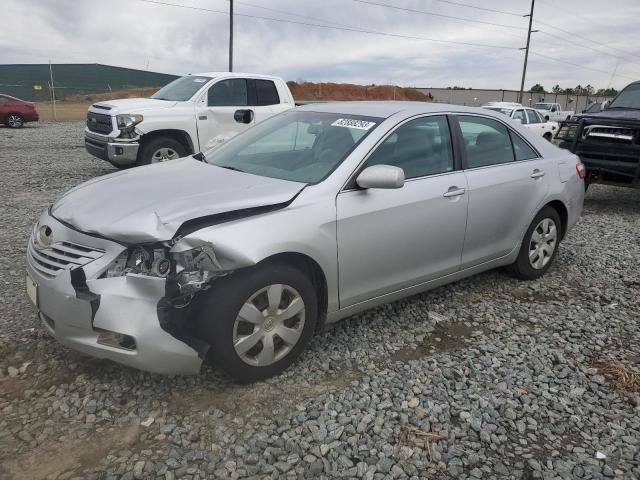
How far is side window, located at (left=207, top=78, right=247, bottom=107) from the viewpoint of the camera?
9383 millimetres

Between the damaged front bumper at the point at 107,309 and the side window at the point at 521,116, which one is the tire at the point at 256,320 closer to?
the damaged front bumper at the point at 107,309

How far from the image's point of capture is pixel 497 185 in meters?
4.15

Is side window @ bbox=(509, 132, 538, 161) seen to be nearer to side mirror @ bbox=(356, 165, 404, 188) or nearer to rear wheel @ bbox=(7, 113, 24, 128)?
side mirror @ bbox=(356, 165, 404, 188)

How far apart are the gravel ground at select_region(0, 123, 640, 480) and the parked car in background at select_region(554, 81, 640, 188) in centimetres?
457

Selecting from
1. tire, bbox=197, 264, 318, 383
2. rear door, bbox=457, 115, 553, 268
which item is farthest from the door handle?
tire, bbox=197, 264, 318, 383

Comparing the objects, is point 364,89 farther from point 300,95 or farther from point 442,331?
point 442,331

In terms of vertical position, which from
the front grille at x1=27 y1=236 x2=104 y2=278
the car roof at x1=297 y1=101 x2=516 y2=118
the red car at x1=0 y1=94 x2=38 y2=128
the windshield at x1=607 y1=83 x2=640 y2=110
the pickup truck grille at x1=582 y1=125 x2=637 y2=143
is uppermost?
the windshield at x1=607 y1=83 x2=640 y2=110

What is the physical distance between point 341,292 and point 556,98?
197ft

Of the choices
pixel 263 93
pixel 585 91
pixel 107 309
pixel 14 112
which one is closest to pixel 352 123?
pixel 107 309

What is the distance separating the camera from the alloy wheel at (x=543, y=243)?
473 centimetres

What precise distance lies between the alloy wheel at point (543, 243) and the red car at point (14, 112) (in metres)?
20.5

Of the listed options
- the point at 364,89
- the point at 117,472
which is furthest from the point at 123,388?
the point at 364,89

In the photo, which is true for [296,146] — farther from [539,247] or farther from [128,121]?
[128,121]

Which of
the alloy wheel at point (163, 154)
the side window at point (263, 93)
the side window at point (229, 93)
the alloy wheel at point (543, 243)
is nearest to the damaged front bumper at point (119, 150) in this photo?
the alloy wheel at point (163, 154)
